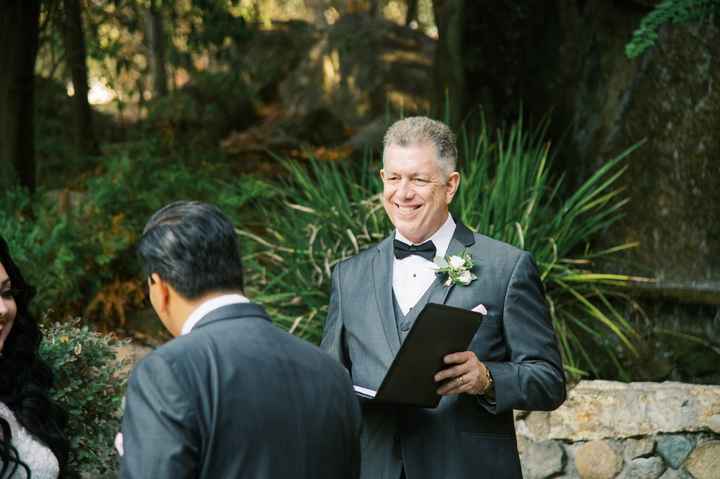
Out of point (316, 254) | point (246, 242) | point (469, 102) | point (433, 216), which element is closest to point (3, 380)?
point (433, 216)

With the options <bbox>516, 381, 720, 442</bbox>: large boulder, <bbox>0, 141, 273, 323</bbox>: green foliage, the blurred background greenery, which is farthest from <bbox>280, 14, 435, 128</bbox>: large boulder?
<bbox>516, 381, 720, 442</bbox>: large boulder

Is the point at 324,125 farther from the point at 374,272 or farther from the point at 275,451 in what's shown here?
the point at 275,451

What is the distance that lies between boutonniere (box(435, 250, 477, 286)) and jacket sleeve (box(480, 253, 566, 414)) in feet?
0.45

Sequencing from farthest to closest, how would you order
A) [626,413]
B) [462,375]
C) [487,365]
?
[626,413] < [487,365] < [462,375]

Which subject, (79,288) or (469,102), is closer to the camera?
(79,288)

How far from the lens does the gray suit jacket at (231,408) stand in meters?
2.14

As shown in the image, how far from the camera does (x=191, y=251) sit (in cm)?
228

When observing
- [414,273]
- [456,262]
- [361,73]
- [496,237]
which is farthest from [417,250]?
[361,73]

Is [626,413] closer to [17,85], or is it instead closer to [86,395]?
[86,395]

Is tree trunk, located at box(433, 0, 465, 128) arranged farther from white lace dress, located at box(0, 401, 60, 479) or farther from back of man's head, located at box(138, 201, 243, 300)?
back of man's head, located at box(138, 201, 243, 300)

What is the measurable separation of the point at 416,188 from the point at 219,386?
54.8 inches

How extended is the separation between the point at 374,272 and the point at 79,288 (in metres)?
4.76

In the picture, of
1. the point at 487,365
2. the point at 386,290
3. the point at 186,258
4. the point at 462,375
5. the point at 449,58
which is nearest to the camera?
the point at 186,258

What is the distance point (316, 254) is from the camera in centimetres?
660
